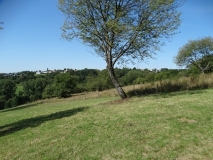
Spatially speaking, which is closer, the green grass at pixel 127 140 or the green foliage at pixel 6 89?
the green grass at pixel 127 140

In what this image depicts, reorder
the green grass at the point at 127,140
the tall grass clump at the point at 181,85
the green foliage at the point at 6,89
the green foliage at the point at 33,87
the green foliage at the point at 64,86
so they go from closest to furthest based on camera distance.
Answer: the green grass at the point at 127,140, the tall grass clump at the point at 181,85, the green foliage at the point at 64,86, the green foliage at the point at 6,89, the green foliage at the point at 33,87

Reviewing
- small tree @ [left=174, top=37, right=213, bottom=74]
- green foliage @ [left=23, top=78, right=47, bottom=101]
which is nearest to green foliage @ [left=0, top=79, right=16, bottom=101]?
green foliage @ [left=23, top=78, right=47, bottom=101]

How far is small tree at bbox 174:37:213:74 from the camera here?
49.8 m

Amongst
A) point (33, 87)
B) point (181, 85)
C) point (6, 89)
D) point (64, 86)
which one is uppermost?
point (181, 85)

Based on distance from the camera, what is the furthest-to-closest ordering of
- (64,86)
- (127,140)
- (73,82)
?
(73,82) → (64,86) → (127,140)

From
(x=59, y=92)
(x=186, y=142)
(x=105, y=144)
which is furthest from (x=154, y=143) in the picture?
(x=59, y=92)

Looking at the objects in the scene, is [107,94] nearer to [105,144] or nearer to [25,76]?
[105,144]

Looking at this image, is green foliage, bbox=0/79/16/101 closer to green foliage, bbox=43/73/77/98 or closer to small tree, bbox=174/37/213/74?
green foliage, bbox=43/73/77/98

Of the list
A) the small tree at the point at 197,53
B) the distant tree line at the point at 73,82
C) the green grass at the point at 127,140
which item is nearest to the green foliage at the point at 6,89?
the distant tree line at the point at 73,82

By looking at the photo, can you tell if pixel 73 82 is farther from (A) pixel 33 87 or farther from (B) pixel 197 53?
(A) pixel 33 87

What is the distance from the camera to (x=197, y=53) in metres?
51.4

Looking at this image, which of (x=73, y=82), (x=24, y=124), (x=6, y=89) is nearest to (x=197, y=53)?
(x=73, y=82)

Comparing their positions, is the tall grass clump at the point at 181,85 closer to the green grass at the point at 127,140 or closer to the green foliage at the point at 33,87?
the green grass at the point at 127,140

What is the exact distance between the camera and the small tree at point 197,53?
163 feet
